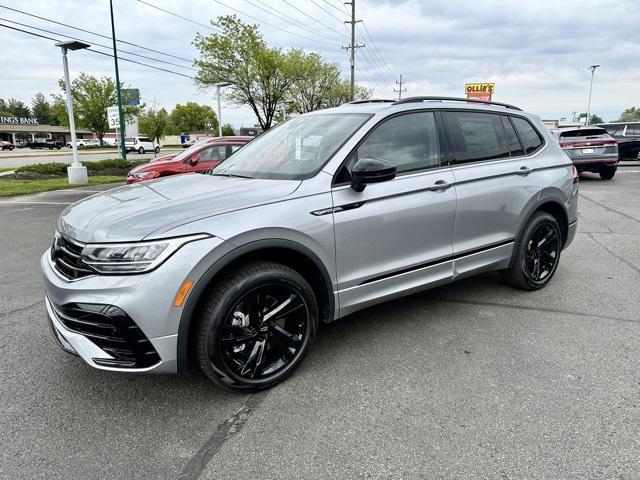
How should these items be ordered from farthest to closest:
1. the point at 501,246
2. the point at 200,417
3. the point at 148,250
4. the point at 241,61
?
the point at 241,61 → the point at 501,246 → the point at 200,417 → the point at 148,250

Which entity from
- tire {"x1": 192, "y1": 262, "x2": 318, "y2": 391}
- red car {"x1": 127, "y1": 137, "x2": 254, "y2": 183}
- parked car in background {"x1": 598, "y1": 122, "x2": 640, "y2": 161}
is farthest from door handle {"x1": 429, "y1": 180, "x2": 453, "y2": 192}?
parked car in background {"x1": 598, "y1": 122, "x2": 640, "y2": 161}

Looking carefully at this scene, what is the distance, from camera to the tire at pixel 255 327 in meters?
2.57

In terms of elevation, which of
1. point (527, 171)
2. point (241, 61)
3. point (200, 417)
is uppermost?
point (241, 61)

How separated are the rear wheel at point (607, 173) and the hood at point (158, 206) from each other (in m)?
15.2

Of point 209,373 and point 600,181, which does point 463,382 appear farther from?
point 600,181

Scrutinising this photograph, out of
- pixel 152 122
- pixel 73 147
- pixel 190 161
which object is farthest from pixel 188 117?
pixel 190 161

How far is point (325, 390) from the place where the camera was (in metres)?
2.87

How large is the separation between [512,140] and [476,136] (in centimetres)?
55

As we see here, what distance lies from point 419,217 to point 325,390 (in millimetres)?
1405

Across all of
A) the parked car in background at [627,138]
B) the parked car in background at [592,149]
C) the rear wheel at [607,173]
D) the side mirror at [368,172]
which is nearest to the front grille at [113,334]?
the side mirror at [368,172]

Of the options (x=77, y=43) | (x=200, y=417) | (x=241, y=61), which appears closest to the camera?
(x=200, y=417)

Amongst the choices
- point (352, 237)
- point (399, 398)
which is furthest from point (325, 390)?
point (352, 237)

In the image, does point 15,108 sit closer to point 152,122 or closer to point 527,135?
point 152,122

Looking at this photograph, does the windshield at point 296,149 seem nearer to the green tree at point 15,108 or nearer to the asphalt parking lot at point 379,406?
the asphalt parking lot at point 379,406
